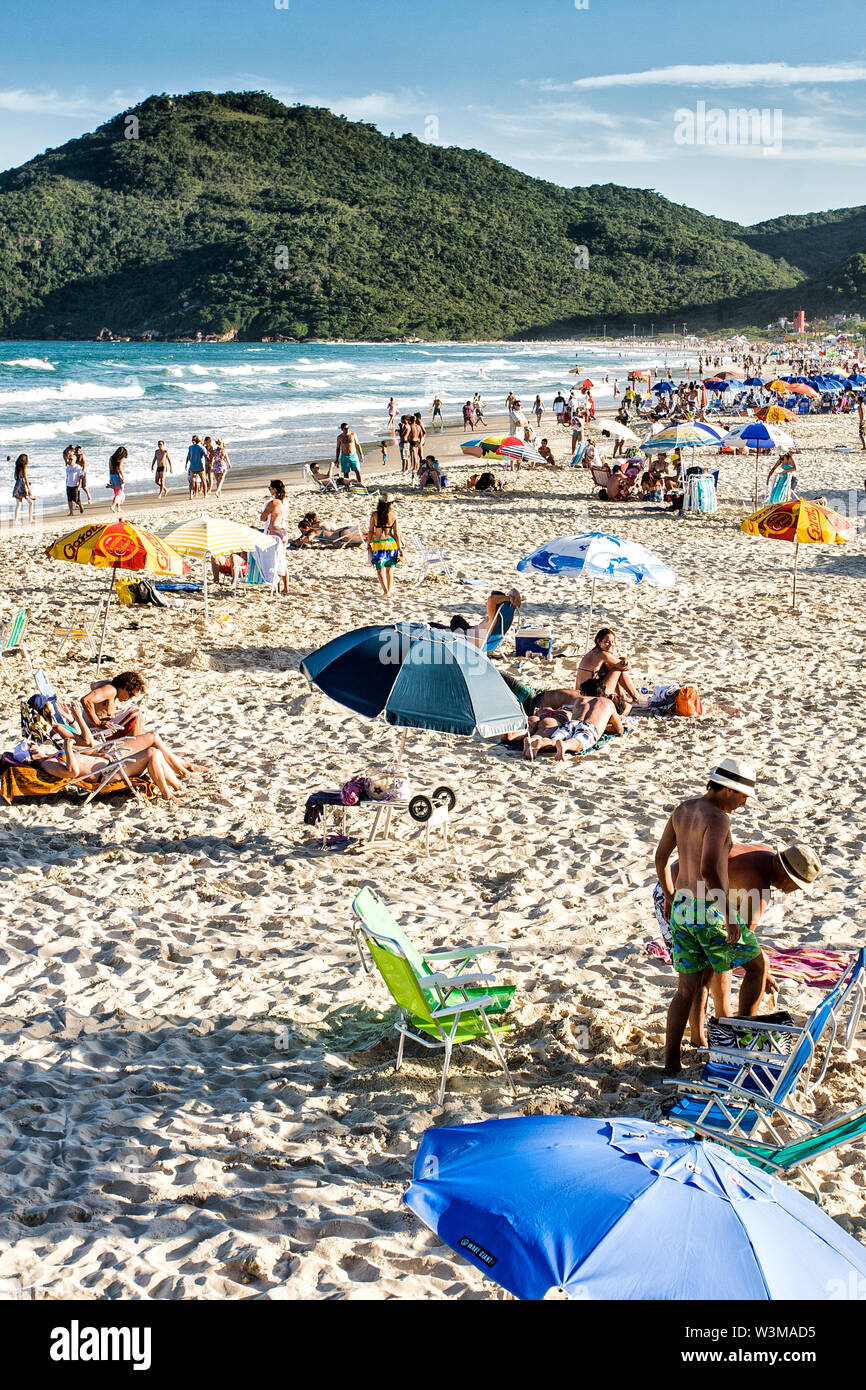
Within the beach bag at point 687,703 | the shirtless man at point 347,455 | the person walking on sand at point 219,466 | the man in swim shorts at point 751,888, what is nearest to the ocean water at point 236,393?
the person walking on sand at point 219,466

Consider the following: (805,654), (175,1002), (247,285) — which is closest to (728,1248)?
(175,1002)

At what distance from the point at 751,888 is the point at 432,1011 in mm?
1338

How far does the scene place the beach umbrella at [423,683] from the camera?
19.1 feet

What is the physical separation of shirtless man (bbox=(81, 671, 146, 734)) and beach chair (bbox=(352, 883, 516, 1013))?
328 cm

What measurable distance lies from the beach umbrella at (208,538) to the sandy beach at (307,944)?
970mm

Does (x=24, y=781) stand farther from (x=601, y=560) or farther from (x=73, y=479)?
(x=73, y=479)

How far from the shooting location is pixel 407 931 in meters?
5.46

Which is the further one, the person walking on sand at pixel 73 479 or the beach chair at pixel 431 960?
the person walking on sand at pixel 73 479

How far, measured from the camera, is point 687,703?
875 centimetres

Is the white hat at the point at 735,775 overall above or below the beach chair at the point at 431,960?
above

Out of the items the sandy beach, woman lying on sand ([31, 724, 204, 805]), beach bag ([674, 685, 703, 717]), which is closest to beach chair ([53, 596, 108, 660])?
the sandy beach

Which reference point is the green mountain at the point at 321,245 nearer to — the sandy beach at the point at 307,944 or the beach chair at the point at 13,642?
the beach chair at the point at 13,642

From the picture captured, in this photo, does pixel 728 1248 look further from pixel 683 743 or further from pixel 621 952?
pixel 683 743

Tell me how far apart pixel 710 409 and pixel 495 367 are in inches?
A: 1539
